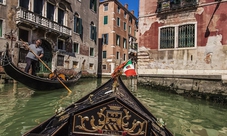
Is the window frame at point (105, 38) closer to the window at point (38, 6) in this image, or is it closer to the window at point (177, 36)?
the window at point (38, 6)

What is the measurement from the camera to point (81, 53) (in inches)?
493

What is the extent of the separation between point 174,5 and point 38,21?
703 cm

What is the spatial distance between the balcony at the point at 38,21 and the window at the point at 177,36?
6.43 m

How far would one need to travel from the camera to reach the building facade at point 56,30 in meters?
7.69

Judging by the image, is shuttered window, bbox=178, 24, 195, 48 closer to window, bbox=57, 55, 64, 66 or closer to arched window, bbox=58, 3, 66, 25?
window, bbox=57, 55, 64, 66

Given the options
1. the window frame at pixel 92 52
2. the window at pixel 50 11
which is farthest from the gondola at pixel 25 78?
the window frame at pixel 92 52

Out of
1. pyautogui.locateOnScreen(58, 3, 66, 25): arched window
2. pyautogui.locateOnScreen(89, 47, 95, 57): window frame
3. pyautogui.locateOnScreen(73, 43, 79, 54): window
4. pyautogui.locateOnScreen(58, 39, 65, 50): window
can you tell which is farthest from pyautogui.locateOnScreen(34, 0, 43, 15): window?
pyautogui.locateOnScreen(89, 47, 95, 57): window frame

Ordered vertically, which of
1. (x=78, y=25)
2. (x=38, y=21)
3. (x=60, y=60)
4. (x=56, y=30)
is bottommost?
(x=60, y=60)

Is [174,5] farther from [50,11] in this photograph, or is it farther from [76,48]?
[76,48]

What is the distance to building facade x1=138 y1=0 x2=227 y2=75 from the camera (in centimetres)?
573

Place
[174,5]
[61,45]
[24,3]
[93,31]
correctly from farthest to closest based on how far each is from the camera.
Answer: [93,31] → [61,45] → [24,3] → [174,5]

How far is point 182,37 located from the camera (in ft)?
21.5

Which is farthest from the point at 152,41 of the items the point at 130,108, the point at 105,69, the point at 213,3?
the point at 105,69

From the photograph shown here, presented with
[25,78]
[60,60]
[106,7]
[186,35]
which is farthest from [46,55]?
[106,7]
